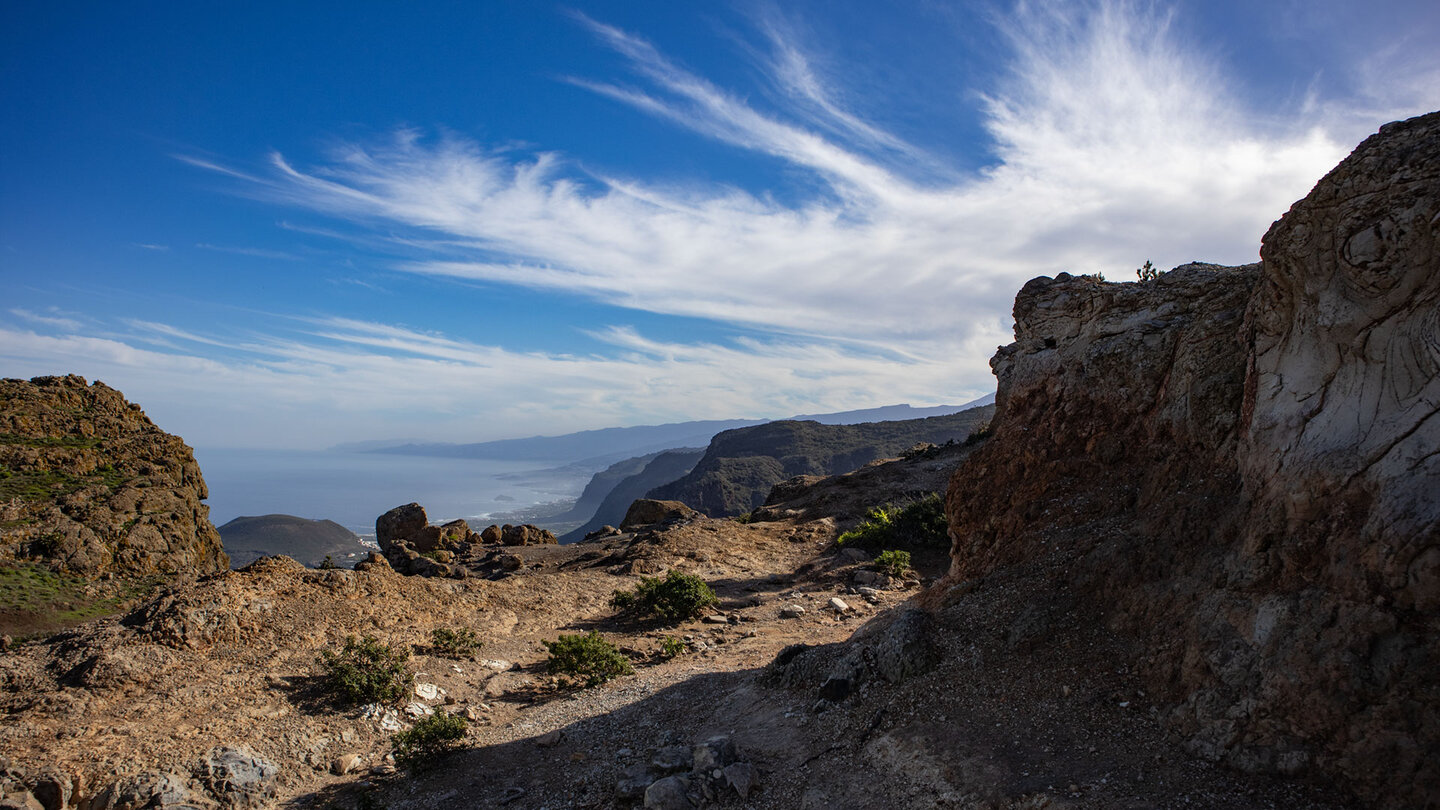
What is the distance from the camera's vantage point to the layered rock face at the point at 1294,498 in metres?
3.76

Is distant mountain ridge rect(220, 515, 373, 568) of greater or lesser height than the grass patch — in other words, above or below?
below

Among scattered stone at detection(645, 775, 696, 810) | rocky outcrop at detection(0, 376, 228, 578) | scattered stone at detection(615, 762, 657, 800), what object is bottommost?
scattered stone at detection(615, 762, 657, 800)

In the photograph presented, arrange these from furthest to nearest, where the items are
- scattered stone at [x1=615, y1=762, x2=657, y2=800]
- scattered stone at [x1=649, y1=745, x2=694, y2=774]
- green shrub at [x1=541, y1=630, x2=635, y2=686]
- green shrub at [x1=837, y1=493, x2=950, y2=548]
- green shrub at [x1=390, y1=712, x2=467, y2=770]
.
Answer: green shrub at [x1=837, y1=493, x2=950, y2=548]
green shrub at [x1=541, y1=630, x2=635, y2=686]
green shrub at [x1=390, y1=712, x2=467, y2=770]
scattered stone at [x1=649, y1=745, x2=694, y2=774]
scattered stone at [x1=615, y1=762, x2=657, y2=800]

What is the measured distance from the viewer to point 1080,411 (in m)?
7.21

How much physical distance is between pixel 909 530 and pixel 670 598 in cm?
716

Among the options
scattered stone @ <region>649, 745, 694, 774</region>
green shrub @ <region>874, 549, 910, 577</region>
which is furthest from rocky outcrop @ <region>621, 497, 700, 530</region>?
scattered stone @ <region>649, 745, 694, 774</region>

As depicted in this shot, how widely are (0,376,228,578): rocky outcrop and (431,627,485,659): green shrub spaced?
579cm

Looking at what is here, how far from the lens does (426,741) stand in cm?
728

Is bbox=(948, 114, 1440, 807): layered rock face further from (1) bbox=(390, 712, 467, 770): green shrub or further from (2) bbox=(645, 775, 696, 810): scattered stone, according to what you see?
(1) bbox=(390, 712, 467, 770): green shrub

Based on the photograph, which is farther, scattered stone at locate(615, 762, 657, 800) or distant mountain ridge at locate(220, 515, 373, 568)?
distant mountain ridge at locate(220, 515, 373, 568)

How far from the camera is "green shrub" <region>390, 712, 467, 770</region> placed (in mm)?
7164

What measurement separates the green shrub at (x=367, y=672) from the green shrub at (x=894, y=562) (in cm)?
950

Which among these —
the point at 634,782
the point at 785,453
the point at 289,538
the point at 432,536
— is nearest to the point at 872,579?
the point at 634,782

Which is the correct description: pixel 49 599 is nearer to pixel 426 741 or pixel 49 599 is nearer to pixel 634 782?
pixel 426 741
